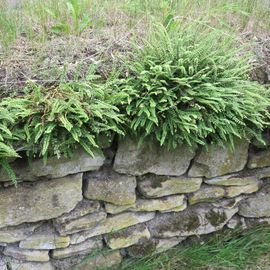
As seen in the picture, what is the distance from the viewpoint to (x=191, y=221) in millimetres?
2836

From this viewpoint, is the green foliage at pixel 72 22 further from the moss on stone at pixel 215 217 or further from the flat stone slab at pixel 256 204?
the flat stone slab at pixel 256 204

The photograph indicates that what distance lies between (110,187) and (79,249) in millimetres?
470

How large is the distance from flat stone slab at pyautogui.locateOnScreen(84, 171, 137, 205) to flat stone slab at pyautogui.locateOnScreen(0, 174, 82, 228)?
8cm

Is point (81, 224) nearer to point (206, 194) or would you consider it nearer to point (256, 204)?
point (206, 194)

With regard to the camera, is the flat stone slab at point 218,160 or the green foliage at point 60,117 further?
the flat stone slab at point 218,160

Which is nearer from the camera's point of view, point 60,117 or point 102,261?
point 60,117

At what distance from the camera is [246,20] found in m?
3.23

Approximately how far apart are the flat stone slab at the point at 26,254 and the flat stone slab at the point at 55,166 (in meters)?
0.49

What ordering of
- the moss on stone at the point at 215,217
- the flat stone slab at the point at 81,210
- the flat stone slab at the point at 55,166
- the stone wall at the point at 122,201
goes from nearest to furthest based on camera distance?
the flat stone slab at the point at 55,166, the stone wall at the point at 122,201, the flat stone slab at the point at 81,210, the moss on stone at the point at 215,217

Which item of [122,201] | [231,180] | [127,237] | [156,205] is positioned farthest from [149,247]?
[231,180]

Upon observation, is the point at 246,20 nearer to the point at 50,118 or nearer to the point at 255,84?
the point at 255,84

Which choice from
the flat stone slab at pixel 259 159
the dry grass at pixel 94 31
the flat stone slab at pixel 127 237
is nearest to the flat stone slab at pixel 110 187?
the flat stone slab at pixel 127 237

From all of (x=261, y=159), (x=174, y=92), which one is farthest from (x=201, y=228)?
(x=174, y=92)

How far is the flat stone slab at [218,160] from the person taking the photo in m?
2.65
